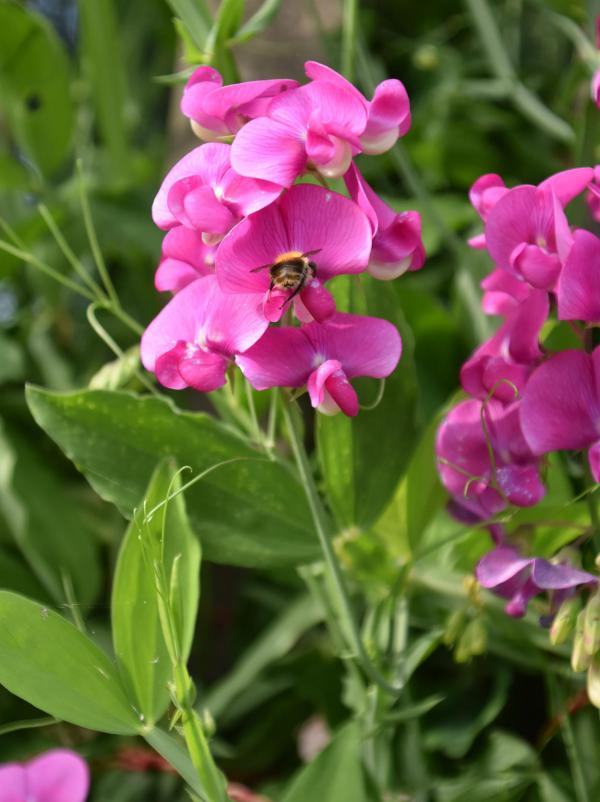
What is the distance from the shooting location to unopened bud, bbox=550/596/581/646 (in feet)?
1.51

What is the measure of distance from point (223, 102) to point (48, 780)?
0.33 m

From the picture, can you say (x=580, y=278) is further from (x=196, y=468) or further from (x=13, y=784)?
(x=13, y=784)

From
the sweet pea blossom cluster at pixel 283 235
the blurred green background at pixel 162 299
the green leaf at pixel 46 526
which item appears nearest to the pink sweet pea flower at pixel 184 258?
the sweet pea blossom cluster at pixel 283 235

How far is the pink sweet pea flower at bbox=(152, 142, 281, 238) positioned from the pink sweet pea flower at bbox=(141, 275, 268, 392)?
0.09ft

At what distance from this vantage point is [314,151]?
0.42 meters

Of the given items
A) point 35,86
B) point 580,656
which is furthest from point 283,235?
point 35,86

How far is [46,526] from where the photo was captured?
2.79ft

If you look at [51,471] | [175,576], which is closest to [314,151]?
[175,576]

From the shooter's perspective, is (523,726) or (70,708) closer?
(70,708)

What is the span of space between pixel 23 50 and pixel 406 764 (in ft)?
2.17

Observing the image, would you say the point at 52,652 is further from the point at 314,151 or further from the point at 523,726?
the point at 523,726

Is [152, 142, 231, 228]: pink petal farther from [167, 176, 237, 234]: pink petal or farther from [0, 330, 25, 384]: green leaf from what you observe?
[0, 330, 25, 384]: green leaf

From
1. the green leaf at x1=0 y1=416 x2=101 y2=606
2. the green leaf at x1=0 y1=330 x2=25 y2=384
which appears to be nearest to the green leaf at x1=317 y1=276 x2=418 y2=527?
the green leaf at x1=0 y1=416 x2=101 y2=606

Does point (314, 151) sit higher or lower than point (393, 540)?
higher
